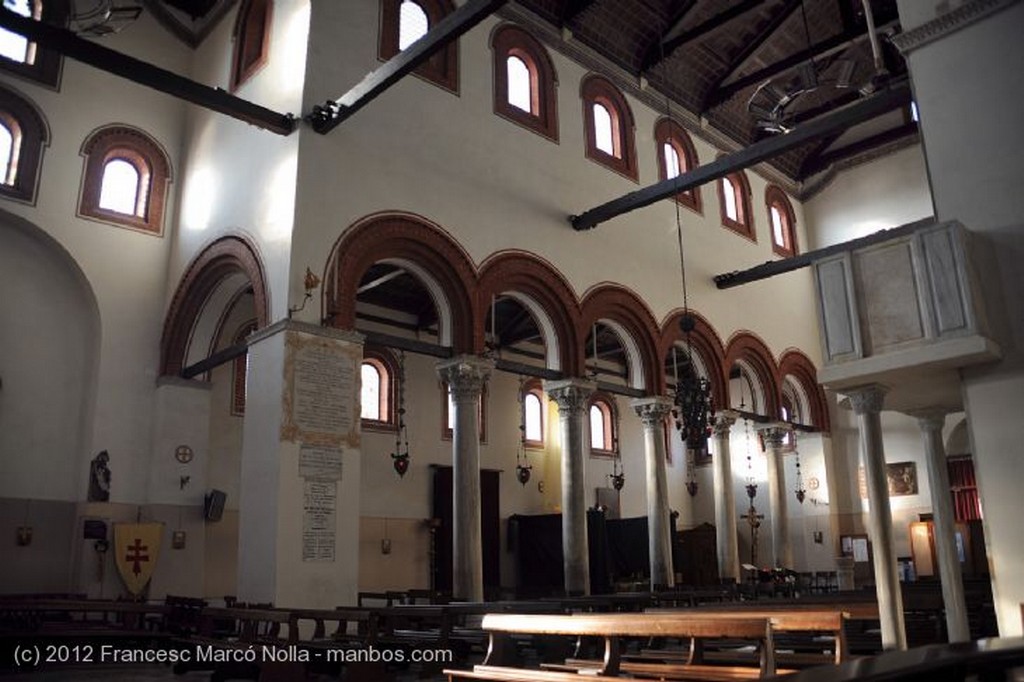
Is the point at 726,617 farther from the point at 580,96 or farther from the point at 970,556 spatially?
the point at 970,556

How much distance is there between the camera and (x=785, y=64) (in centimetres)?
1822

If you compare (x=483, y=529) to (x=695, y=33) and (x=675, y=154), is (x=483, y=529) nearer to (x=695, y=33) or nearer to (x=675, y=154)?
(x=675, y=154)

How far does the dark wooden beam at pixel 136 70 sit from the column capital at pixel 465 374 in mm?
3957

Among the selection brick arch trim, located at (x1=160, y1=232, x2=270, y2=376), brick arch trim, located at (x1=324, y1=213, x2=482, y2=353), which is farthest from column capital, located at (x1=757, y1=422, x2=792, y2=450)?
brick arch trim, located at (x1=160, y1=232, x2=270, y2=376)

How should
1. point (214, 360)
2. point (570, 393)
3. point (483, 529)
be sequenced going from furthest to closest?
point (483, 529) → point (570, 393) → point (214, 360)

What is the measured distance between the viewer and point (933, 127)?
8.44 m

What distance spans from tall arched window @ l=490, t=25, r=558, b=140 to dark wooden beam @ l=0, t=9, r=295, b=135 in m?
4.39

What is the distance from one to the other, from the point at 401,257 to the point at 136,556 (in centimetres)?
574

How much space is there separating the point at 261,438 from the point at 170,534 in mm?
3609

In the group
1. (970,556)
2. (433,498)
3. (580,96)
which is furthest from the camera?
(970,556)

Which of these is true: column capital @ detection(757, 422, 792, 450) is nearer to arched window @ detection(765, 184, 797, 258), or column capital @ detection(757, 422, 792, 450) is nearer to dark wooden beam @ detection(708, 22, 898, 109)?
arched window @ detection(765, 184, 797, 258)

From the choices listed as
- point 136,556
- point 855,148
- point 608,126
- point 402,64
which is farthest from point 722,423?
point 136,556

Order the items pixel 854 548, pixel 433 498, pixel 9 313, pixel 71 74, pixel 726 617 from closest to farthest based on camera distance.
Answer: pixel 726 617 < pixel 9 313 < pixel 71 74 < pixel 433 498 < pixel 854 548

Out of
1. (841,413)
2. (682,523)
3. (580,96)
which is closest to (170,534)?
(580,96)
